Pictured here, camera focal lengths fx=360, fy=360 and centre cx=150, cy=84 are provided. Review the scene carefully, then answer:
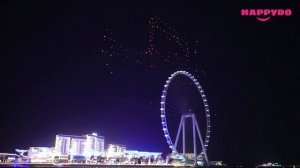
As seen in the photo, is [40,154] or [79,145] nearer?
[40,154]

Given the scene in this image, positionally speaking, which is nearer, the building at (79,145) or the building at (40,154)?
the building at (40,154)

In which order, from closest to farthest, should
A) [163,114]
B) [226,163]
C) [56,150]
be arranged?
[163,114] → [56,150] → [226,163]

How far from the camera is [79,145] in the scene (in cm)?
7600

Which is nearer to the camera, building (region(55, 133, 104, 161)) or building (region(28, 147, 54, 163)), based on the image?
building (region(28, 147, 54, 163))

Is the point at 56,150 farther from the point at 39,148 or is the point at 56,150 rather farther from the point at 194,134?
the point at 194,134

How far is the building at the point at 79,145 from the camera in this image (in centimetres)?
7150

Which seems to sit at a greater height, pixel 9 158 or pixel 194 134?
pixel 194 134

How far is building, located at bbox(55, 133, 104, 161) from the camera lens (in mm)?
71500

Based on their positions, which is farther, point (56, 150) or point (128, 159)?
point (128, 159)

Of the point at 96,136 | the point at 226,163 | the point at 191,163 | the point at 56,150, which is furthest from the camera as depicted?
the point at 226,163

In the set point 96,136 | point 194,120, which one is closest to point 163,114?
point 194,120

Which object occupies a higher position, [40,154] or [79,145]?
[79,145]

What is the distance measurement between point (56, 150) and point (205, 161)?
29.2m

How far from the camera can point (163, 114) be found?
174ft
